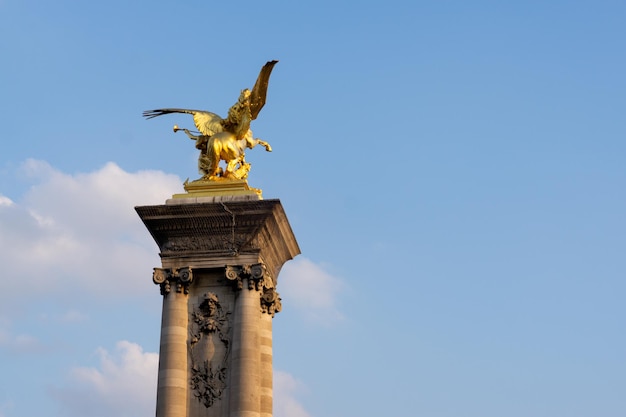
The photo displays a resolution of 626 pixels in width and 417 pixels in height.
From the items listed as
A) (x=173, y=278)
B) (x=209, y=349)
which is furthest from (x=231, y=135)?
(x=209, y=349)

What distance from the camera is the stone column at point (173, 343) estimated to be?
89.2 ft

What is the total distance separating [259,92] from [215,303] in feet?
20.7

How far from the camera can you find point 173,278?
28.4m

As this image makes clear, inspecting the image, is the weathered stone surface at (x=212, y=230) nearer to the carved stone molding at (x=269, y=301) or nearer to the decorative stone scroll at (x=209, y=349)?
the carved stone molding at (x=269, y=301)

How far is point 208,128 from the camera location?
3052 centimetres

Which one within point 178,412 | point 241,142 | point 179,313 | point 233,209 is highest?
point 241,142

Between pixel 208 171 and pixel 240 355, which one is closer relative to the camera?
pixel 240 355

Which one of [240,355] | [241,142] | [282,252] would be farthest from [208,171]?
[240,355]

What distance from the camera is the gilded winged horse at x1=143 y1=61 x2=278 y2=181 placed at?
29953 millimetres

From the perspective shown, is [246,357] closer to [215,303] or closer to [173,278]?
[215,303]

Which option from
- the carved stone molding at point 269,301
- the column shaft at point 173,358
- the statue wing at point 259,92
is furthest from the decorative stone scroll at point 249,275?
the statue wing at point 259,92

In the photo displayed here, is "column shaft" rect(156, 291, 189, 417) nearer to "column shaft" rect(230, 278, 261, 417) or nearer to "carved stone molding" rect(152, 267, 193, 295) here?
"carved stone molding" rect(152, 267, 193, 295)

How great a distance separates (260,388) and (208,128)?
25.0 ft

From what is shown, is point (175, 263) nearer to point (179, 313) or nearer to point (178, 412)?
point (179, 313)
